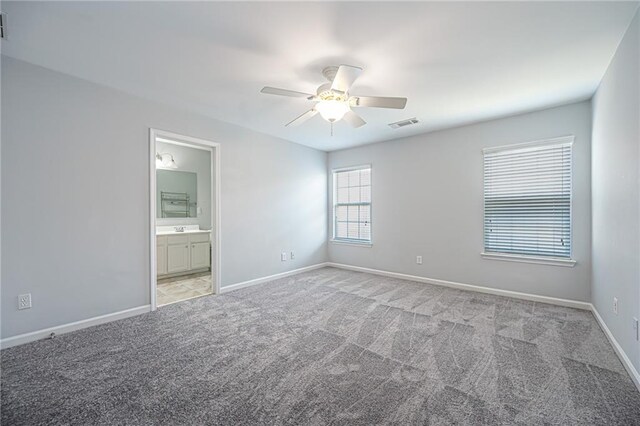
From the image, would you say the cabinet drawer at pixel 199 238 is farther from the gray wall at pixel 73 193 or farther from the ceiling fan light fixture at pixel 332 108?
the ceiling fan light fixture at pixel 332 108

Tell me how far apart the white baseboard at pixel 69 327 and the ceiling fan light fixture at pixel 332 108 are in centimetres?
307

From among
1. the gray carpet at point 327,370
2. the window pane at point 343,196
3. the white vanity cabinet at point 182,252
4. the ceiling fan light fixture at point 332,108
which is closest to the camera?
the gray carpet at point 327,370

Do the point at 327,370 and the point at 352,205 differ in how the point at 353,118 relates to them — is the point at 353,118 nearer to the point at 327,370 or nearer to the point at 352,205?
the point at 327,370

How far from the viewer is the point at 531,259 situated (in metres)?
3.74

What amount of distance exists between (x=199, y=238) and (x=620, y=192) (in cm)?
576

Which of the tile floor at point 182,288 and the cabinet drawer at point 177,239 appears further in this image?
the cabinet drawer at point 177,239

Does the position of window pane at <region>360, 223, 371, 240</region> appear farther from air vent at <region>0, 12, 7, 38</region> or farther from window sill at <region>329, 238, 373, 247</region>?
air vent at <region>0, 12, 7, 38</region>

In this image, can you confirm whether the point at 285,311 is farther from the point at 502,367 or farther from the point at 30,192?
the point at 30,192

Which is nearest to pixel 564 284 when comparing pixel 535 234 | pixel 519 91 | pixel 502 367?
pixel 535 234

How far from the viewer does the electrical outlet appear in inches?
99.3

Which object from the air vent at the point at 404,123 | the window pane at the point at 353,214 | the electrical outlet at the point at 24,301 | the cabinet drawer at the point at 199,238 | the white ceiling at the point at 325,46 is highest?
the white ceiling at the point at 325,46

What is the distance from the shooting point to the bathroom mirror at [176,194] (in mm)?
5418

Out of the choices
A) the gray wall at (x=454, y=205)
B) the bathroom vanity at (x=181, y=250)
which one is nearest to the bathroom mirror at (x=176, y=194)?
the bathroom vanity at (x=181, y=250)

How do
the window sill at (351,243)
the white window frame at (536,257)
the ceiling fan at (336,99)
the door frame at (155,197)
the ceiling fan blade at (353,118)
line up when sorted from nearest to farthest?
the ceiling fan at (336,99) < the ceiling fan blade at (353,118) < the door frame at (155,197) < the white window frame at (536,257) < the window sill at (351,243)
